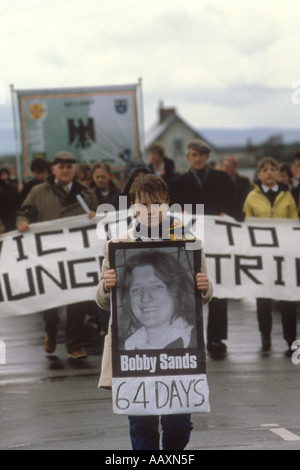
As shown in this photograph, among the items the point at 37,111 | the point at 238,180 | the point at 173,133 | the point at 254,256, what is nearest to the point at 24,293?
the point at 254,256

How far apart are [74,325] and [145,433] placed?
20.9 ft

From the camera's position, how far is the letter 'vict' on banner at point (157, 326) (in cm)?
638

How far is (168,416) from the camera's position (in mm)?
6418

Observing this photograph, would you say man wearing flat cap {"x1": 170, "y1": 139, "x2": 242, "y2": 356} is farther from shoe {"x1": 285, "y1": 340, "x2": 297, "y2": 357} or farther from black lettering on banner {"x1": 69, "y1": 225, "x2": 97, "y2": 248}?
black lettering on banner {"x1": 69, "y1": 225, "x2": 97, "y2": 248}

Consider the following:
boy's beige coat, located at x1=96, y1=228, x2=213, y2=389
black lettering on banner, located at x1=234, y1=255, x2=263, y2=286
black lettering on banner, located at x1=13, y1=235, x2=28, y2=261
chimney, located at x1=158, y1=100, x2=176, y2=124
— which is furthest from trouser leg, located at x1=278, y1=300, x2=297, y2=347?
chimney, located at x1=158, y1=100, x2=176, y2=124

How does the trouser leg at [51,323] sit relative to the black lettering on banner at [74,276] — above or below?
below

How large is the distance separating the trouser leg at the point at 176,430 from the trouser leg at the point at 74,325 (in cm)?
615

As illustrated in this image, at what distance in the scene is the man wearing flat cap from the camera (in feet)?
42.5

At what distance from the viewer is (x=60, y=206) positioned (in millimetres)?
13055

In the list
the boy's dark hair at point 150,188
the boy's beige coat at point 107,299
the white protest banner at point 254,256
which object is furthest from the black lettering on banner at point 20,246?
the boy's dark hair at point 150,188

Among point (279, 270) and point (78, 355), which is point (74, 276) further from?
point (279, 270)

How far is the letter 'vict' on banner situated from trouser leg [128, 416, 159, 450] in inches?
4.6

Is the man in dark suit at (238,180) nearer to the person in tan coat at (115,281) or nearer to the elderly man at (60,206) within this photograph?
the elderly man at (60,206)
